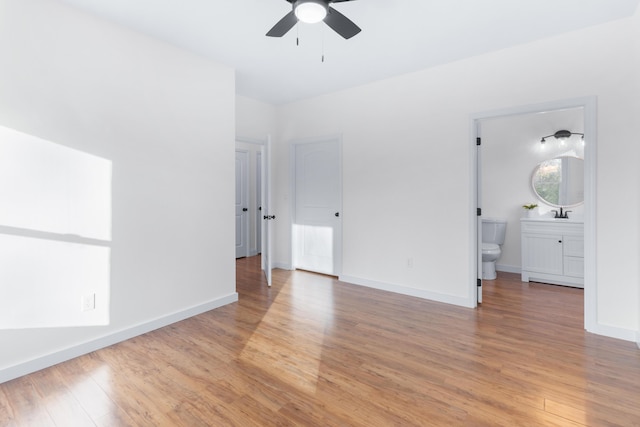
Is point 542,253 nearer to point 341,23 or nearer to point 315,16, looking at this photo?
point 341,23

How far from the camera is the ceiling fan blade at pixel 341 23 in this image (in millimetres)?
2023

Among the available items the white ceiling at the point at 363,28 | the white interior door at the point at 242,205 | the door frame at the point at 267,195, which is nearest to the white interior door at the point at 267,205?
the door frame at the point at 267,195

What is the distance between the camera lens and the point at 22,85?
2178 millimetres

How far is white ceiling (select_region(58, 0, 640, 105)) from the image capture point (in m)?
2.44

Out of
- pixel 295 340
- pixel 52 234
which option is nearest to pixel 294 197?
pixel 295 340

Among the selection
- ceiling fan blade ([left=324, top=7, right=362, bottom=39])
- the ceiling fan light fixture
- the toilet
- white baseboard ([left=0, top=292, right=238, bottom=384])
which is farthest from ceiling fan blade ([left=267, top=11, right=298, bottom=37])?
the toilet

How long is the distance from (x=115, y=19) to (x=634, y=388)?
461 centimetres

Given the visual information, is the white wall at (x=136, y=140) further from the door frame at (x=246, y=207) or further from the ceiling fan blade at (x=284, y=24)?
the door frame at (x=246, y=207)

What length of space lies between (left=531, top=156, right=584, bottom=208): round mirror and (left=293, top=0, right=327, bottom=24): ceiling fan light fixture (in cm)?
433

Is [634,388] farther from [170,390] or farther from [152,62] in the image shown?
[152,62]

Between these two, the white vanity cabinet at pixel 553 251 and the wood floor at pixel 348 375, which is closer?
the wood floor at pixel 348 375

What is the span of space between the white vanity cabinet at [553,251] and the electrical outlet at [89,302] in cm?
508

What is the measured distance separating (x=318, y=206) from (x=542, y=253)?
3.19m

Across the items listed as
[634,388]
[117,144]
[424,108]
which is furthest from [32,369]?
[424,108]
